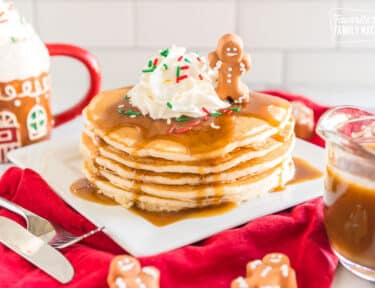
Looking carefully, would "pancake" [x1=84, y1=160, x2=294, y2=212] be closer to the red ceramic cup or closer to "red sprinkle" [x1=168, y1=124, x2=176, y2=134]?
"red sprinkle" [x1=168, y1=124, x2=176, y2=134]

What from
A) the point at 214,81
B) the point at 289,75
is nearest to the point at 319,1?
the point at 289,75

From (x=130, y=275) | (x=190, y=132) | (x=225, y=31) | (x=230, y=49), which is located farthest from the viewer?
(x=225, y=31)

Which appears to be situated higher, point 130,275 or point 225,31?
point 225,31

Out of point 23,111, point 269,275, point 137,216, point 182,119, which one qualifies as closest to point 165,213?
point 137,216

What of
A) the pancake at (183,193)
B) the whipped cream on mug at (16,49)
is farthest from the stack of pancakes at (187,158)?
the whipped cream on mug at (16,49)

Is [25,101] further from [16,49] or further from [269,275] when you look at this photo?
[269,275]

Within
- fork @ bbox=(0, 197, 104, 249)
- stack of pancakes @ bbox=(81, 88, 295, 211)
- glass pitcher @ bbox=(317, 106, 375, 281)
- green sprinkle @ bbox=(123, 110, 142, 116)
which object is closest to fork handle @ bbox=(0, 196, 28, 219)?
fork @ bbox=(0, 197, 104, 249)
